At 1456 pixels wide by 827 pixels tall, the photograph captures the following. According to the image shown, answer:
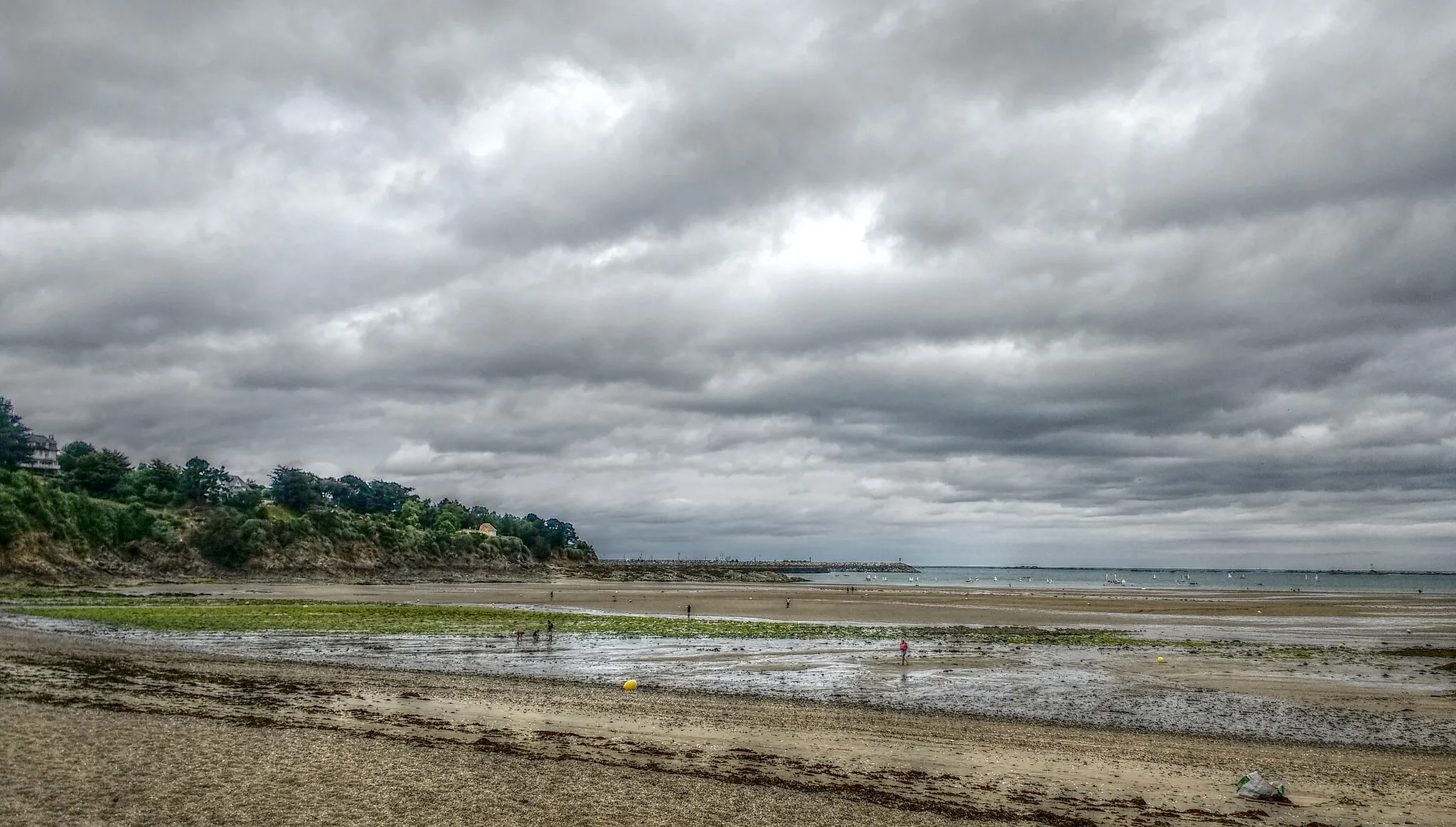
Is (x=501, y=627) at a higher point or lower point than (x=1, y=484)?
lower

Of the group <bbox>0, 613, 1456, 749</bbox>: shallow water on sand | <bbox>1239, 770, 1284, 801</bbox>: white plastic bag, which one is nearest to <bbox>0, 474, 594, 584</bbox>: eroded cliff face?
<bbox>0, 613, 1456, 749</bbox>: shallow water on sand

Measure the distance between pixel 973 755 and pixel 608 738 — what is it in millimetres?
Answer: 7350

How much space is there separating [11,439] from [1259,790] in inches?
6829

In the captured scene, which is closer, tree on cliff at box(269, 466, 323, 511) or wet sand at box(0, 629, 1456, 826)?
wet sand at box(0, 629, 1456, 826)

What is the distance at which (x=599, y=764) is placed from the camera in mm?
14641

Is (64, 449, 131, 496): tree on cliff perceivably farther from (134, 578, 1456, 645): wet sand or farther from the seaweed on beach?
the seaweed on beach

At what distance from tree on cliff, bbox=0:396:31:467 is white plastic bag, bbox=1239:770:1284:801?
166646 millimetres

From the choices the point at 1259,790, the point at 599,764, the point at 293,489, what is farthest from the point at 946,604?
the point at 293,489

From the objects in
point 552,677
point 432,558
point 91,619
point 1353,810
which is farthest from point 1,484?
point 1353,810

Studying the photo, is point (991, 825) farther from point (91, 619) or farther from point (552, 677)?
point (91, 619)

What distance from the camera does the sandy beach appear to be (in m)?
12.1

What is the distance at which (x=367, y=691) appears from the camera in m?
22.1

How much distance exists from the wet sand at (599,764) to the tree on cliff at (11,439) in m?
146

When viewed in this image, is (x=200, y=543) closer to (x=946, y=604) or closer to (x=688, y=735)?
(x=946, y=604)
